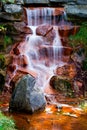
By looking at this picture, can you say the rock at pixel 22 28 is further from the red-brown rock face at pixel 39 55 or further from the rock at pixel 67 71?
the rock at pixel 67 71

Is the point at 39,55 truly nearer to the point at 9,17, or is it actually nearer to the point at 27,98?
the point at 9,17

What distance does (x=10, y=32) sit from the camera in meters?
15.6

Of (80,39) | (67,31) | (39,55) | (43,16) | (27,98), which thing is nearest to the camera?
(27,98)

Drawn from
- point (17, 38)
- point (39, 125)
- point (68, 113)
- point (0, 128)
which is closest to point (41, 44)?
point (17, 38)

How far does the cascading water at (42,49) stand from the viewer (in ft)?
48.1

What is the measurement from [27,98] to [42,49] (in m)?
4.34

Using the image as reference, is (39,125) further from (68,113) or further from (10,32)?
(10,32)

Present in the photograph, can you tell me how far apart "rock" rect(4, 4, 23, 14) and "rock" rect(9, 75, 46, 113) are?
5.36 m

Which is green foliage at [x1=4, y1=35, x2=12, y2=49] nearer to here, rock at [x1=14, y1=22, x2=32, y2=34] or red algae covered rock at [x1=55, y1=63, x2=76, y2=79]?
rock at [x1=14, y1=22, x2=32, y2=34]

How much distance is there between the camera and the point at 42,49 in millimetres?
15398

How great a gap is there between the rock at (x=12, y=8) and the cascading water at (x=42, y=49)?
433 mm

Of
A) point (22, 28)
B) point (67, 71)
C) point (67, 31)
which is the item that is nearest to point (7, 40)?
point (22, 28)

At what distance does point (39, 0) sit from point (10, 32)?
2876 millimetres

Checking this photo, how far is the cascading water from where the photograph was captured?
48.1ft
